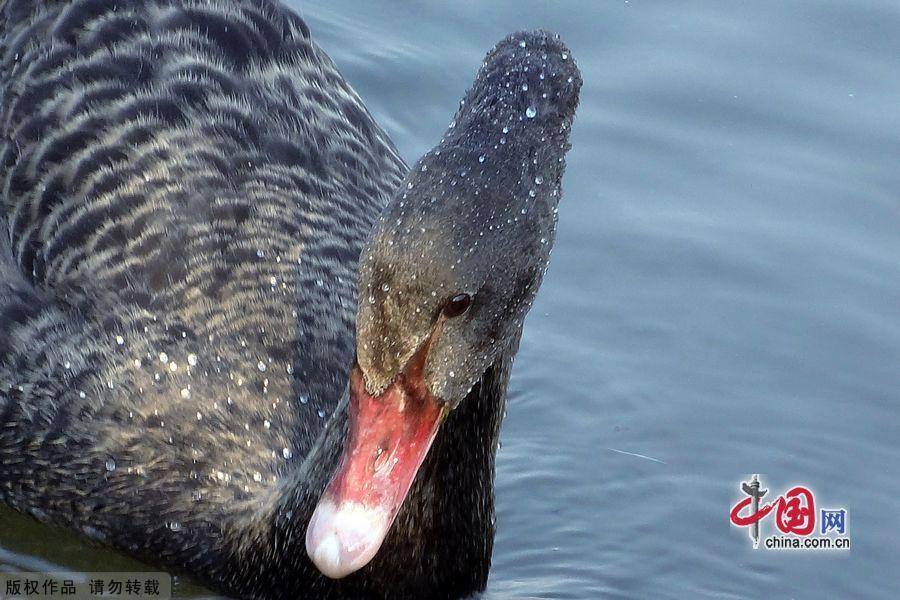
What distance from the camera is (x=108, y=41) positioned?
6512 mm

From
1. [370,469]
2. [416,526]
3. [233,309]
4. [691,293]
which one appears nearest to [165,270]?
[233,309]

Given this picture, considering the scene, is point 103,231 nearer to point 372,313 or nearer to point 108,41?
point 108,41

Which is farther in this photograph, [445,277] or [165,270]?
[165,270]

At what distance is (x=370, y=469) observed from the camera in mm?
5137

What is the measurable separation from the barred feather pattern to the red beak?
2.87 feet

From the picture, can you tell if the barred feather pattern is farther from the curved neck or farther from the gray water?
the gray water

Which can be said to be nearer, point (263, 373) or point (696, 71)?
point (263, 373)

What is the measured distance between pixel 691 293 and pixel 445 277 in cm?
308

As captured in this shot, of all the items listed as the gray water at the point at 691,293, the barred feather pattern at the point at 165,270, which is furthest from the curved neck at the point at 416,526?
the gray water at the point at 691,293

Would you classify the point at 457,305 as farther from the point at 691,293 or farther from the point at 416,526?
the point at 691,293

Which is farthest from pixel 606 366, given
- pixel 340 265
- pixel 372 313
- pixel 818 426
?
pixel 372 313

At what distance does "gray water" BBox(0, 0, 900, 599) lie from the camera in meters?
6.49

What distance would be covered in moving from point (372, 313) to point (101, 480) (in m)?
1.65

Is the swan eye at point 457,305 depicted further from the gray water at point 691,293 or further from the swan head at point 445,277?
A: the gray water at point 691,293
